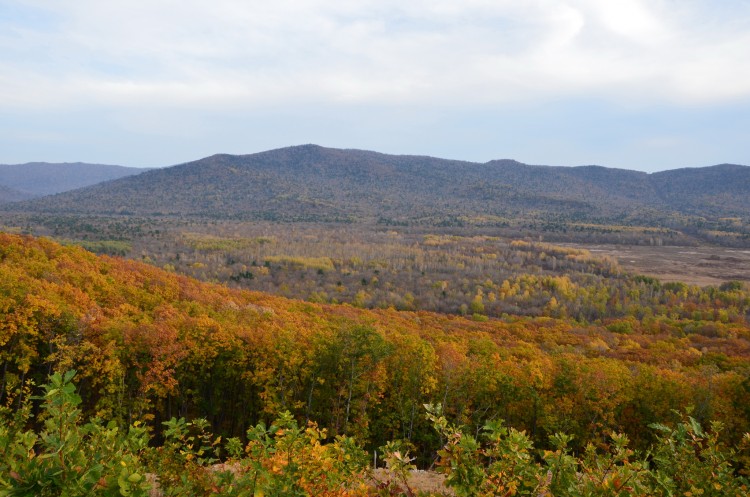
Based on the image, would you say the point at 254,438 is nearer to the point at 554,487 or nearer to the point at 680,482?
the point at 554,487

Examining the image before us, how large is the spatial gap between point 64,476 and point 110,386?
1643 centimetres

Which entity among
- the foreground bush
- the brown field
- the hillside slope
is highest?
the foreground bush

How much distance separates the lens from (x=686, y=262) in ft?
465

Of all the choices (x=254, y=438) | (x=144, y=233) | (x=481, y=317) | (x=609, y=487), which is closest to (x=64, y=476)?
(x=254, y=438)

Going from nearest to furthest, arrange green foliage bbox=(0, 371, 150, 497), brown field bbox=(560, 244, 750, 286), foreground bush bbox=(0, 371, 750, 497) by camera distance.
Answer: green foliage bbox=(0, 371, 150, 497) < foreground bush bbox=(0, 371, 750, 497) < brown field bbox=(560, 244, 750, 286)

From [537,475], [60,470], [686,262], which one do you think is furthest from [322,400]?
[686,262]

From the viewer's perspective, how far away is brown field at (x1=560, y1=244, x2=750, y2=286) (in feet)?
394

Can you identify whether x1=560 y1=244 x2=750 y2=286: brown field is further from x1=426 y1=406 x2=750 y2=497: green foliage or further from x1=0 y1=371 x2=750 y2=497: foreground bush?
x1=0 y1=371 x2=750 y2=497: foreground bush

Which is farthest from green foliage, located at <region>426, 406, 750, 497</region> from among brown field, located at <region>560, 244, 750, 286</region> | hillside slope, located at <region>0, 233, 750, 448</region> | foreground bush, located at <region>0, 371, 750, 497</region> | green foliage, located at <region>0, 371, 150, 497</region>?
brown field, located at <region>560, 244, 750, 286</region>

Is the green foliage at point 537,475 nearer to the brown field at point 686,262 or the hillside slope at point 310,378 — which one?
the hillside slope at point 310,378

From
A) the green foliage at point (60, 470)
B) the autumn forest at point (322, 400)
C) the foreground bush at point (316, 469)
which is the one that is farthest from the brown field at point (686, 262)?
the green foliage at point (60, 470)

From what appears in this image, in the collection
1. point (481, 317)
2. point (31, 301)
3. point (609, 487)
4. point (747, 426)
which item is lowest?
point (481, 317)

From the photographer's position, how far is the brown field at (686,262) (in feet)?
394

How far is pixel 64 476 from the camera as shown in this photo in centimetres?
457
